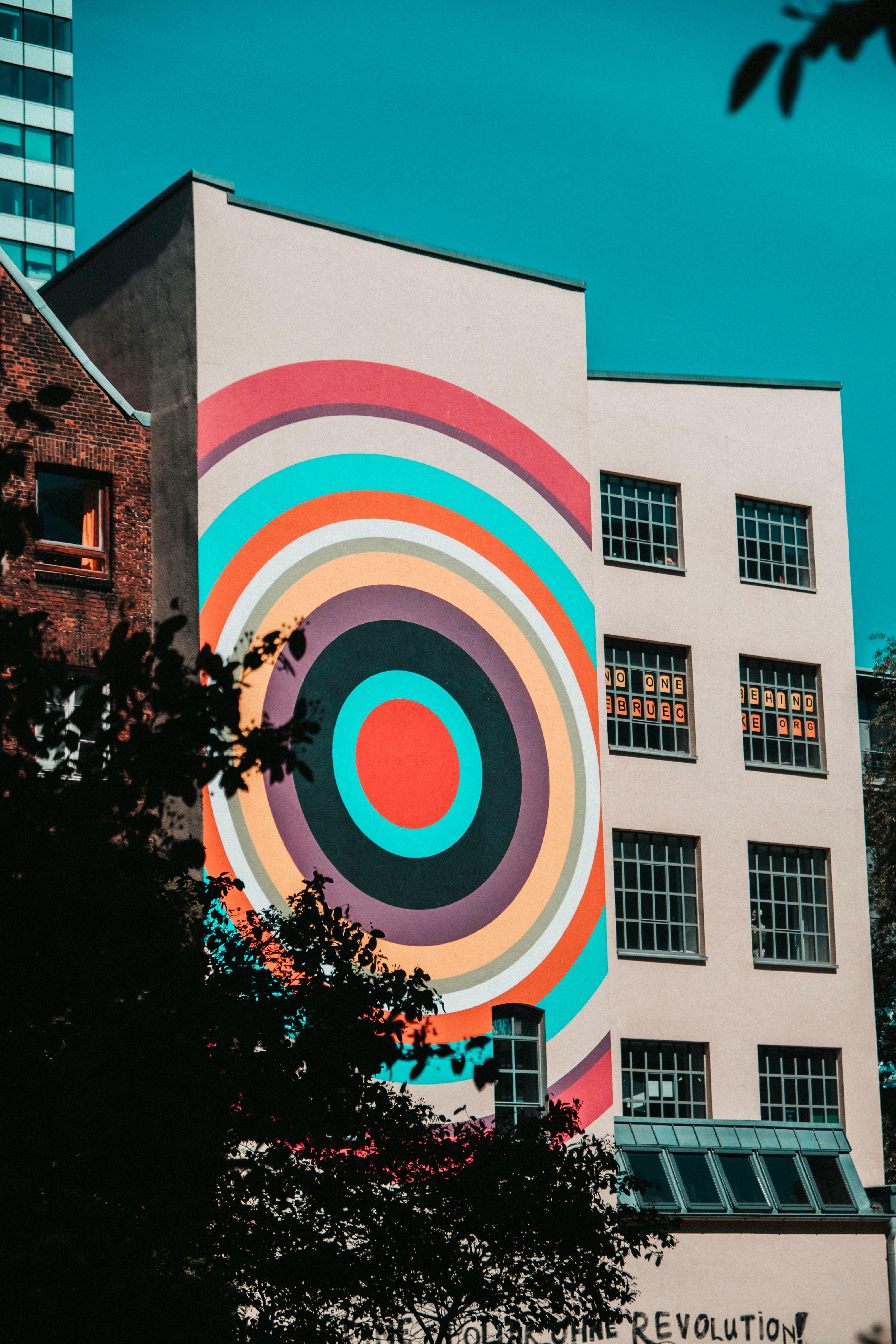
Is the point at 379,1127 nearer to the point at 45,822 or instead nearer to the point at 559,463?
the point at 45,822

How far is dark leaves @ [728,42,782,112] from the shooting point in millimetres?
4242

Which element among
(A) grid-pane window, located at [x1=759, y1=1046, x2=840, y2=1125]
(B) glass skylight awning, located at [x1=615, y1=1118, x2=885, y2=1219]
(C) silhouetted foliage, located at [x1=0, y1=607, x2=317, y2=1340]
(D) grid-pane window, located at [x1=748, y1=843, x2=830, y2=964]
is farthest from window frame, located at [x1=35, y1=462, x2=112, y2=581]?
(C) silhouetted foliage, located at [x1=0, y1=607, x2=317, y2=1340]

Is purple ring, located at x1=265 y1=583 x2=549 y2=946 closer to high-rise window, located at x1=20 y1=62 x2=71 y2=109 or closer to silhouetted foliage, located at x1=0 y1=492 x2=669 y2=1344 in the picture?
silhouetted foliage, located at x1=0 y1=492 x2=669 y2=1344

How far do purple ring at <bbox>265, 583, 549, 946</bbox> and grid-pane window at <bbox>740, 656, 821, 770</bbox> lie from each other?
590 centimetres

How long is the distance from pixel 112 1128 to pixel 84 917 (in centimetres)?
144

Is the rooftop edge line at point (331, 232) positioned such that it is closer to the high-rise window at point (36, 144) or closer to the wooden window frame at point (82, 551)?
the wooden window frame at point (82, 551)

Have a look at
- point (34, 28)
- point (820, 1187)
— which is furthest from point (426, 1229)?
point (34, 28)

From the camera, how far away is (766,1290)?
32.2 meters

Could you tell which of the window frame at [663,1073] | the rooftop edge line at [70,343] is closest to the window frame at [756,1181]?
the window frame at [663,1073]

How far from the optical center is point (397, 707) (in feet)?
103

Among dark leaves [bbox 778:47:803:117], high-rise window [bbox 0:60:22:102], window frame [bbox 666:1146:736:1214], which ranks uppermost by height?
high-rise window [bbox 0:60:22:102]

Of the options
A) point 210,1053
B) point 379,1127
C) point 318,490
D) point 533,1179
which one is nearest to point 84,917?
point 210,1053

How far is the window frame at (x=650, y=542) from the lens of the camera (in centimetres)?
3538

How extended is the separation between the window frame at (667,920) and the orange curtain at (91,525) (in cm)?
1114
